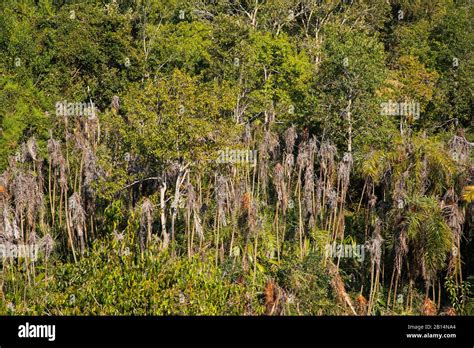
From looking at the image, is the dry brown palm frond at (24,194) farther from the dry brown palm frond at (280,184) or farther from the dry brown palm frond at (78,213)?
the dry brown palm frond at (280,184)

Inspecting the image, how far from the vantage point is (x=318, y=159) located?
3547 centimetres

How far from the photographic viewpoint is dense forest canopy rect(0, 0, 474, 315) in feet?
88.6

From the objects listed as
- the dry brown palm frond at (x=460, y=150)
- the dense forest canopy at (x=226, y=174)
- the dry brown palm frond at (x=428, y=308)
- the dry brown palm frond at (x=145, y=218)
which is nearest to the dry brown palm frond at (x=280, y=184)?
the dense forest canopy at (x=226, y=174)

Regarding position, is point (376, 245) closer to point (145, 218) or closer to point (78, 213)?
point (145, 218)

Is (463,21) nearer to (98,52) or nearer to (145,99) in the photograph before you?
(98,52)

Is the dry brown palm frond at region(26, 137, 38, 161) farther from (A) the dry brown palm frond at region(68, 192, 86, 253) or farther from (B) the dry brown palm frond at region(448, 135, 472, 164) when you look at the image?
(B) the dry brown palm frond at region(448, 135, 472, 164)

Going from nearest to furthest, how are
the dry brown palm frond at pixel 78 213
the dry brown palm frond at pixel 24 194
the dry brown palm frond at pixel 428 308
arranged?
the dry brown palm frond at pixel 428 308 < the dry brown palm frond at pixel 24 194 < the dry brown palm frond at pixel 78 213

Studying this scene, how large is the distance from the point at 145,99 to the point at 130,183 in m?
3.45

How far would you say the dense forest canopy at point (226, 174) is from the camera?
88.6 ft

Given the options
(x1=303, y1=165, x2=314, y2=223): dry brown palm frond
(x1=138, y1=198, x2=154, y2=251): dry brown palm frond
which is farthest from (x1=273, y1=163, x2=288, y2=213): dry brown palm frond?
(x1=138, y1=198, x2=154, y2=251): dry brown palm frond

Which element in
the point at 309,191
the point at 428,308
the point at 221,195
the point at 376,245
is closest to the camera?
the point at 428,308

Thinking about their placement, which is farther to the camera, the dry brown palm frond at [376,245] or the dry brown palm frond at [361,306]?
the dry brown palm frond at [376,245]

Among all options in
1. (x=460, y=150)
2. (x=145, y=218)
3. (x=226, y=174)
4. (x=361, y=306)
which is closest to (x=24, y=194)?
(x=145, y=218)

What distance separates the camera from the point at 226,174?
1379 inches
